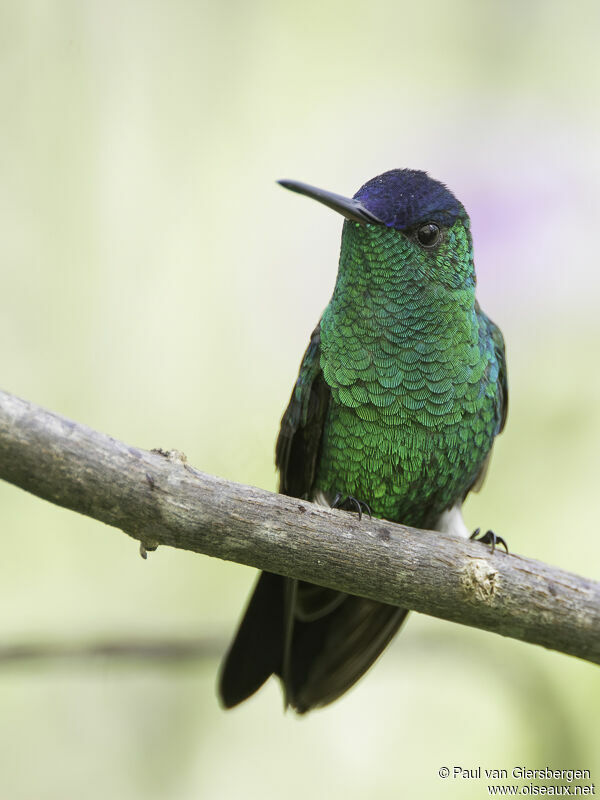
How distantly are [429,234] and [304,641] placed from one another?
2092 millimetres

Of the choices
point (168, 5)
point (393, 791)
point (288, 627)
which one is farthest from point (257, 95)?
point (393, 791)

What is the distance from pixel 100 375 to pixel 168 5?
292cm

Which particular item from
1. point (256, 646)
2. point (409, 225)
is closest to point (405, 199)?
point (409, 225)

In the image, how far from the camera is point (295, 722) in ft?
20.7

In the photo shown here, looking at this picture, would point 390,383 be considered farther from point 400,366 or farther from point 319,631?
point 319,631

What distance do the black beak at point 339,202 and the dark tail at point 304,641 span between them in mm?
1706

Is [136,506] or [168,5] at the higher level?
[168,5]

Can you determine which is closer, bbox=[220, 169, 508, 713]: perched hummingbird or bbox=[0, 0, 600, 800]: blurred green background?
bbox=[220, 169, 508, 713]: perched hummingbird

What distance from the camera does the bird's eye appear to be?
12.0 ft

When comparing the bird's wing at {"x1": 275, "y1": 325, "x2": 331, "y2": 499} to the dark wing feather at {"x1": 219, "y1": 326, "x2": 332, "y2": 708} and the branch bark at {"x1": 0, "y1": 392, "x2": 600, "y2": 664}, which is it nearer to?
the dark wing feather at {"x1": 219, "y1": 326, "x2": 332, "y2": 708}

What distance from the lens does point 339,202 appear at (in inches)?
134

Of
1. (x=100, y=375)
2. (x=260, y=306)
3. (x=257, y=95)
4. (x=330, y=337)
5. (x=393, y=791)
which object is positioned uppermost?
(x=257, y=95)

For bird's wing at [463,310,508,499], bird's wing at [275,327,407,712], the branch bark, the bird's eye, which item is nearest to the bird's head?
the bird's eye

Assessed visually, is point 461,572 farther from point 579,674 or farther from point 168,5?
point 168,5
